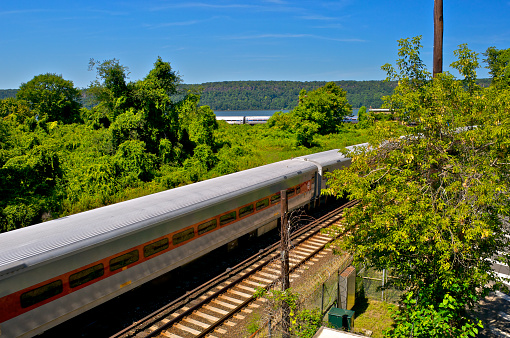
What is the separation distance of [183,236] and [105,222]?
9.21 ft

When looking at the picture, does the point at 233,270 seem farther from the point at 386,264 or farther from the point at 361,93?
the point at 361,93

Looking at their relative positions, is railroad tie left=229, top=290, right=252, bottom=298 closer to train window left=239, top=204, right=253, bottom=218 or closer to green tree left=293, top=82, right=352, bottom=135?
train window left=239, top=204, right=253, bottom=218

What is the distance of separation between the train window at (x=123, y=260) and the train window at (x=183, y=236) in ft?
5.29

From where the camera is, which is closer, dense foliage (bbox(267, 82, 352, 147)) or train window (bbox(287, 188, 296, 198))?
train window (bbox(287, 188, 296, 198))

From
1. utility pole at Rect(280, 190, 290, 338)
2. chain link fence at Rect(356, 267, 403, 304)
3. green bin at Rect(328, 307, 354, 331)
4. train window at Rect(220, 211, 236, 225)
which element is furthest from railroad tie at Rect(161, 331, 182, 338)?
chain link fence at Rect(356, 267, 403, 304)

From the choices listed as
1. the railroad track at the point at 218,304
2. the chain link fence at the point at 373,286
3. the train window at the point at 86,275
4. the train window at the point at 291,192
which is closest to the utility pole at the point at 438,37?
the railroad track at the point at 218,304

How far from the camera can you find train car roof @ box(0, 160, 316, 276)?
939 centimetres

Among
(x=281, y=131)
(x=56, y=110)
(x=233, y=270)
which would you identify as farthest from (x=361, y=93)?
(x=233, y=270)

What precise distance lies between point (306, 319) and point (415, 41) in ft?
24.6

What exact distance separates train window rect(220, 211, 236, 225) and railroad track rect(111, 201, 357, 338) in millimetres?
1897

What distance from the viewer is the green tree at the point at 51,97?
53500 mm

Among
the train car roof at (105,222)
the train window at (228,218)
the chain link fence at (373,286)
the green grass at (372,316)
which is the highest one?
the train car roof at (105,222)

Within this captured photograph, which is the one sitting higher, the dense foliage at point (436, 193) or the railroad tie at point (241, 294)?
the dense foliage at point (436, 193)

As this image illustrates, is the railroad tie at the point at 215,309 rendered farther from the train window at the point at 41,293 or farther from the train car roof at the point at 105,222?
the train window at the point at 41,293
